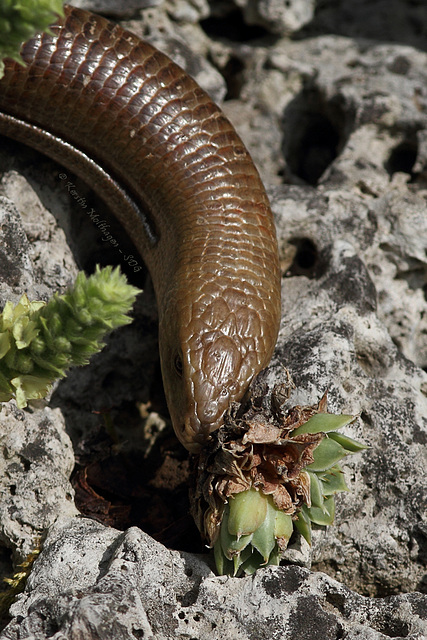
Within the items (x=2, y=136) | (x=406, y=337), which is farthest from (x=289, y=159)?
(x=2, y=136)

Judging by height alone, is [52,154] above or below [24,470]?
above

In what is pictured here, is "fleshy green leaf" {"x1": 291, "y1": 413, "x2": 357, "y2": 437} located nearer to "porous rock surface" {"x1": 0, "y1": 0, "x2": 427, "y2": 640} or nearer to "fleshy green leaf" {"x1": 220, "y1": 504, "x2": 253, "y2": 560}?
"porous rock surface" {"x1": 0, "y1": 0, "x2": 427, "y2": 640}

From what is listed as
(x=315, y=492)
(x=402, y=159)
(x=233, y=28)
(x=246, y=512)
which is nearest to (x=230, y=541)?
(x=246, y=512)

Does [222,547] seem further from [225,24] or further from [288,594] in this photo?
[225,24]

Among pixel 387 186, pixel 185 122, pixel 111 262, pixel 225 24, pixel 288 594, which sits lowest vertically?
pixel 288 594

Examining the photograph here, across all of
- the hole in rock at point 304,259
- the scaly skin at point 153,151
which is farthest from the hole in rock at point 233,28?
the hole in rock at point 304,259

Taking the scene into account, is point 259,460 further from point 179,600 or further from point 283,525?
point 179,600

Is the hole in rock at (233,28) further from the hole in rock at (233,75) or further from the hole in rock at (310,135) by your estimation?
the hole in rock at (310,135)
